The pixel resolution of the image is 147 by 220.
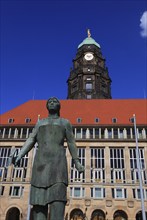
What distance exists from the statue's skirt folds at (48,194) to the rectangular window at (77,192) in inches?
1284

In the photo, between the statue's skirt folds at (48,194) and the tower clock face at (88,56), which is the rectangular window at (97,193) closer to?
the statue's skirt folds at (48,194)

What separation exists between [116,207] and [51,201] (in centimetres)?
3274

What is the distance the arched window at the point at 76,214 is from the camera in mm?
35634

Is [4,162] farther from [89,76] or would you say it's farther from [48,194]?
[48,194]

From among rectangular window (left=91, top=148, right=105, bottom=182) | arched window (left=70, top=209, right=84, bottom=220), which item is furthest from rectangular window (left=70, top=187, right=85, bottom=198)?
rectangular window (left=91, top=148, right=105, bottom=182)

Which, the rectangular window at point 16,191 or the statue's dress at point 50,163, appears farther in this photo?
the rectangular window at point 16,191

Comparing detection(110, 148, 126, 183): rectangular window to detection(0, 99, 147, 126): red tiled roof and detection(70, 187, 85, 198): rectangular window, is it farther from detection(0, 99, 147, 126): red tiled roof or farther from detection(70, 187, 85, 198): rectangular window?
detection(0, 99, 147, 126): red tiled roof

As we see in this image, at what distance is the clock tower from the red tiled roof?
8.47 m

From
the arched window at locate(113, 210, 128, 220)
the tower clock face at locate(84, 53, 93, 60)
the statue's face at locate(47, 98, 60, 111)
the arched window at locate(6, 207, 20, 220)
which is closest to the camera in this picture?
the statue's face at locate(47, 98, 60, 111)

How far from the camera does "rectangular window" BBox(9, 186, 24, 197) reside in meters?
36.8

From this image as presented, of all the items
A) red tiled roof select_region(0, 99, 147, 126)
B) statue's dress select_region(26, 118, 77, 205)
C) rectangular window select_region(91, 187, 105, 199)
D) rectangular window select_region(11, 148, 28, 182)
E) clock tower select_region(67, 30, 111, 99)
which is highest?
clock tower select_region(67, 30, 111, 99)

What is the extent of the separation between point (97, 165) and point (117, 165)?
2.81 metres

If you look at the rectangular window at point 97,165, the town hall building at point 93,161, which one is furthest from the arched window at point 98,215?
the rectangular window at point 97,165

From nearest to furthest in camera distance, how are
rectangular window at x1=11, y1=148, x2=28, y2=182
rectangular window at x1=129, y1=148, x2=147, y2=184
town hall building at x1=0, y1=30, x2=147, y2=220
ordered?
town hall building at x1=0, y1=30, x2=147, y2=220 < rectangular window at x1=129, y1=148, x2=147, y2=184 < rectangular window at x1=11, y1=148, x2=28, y2=182
